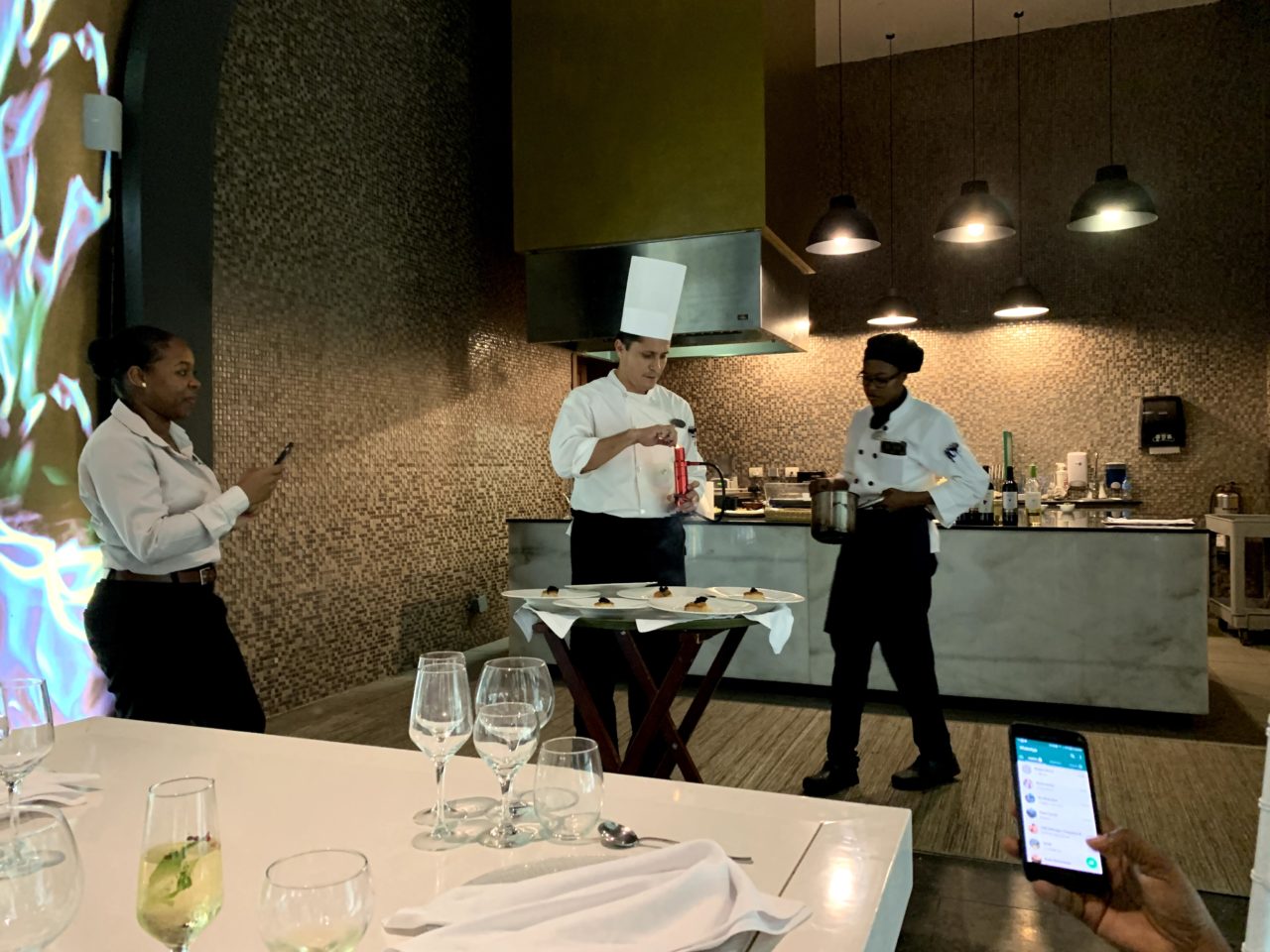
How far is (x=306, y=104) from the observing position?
4.30 meters

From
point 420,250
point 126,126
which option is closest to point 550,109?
point 420,250

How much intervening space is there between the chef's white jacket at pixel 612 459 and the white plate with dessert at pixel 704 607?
24.5 inches

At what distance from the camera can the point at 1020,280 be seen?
248 inches

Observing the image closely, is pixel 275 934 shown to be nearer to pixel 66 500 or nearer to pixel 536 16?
pixel 66 500

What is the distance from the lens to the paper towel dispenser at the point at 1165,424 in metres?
6.37

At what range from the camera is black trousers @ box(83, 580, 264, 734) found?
2324 mm

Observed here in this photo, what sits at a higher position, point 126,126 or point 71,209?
point 126,126

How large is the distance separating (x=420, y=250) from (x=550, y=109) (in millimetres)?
1034

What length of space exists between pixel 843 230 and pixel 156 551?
13.0 ft

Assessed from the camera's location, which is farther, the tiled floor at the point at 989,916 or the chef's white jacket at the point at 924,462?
the chef's white jacket at the point at 924,462

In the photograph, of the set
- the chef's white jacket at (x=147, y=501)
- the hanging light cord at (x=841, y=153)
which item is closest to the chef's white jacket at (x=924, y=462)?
the chef's white jacket at (x=147, y=501)

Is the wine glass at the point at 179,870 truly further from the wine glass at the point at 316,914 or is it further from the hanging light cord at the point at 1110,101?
the hanging light cord at the point at 1110,101

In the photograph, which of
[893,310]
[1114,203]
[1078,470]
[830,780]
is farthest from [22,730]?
[1078,470]

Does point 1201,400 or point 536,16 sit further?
point 1201,400
